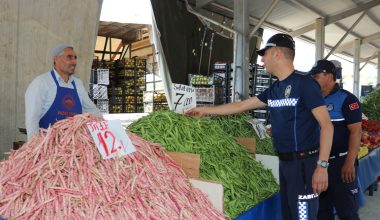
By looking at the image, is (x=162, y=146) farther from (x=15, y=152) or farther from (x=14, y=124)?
(x=14, y=124)

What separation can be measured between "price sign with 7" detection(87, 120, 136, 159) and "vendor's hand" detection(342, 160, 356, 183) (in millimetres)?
2039

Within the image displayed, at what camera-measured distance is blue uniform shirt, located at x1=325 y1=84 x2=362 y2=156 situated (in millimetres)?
3121

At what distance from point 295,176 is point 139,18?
603 centimetres

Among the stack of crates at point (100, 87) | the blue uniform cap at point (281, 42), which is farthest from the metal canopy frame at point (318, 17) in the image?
the blue uniform cap at point (281, 42)

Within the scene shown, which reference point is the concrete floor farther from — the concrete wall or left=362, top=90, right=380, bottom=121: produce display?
the concrete wall

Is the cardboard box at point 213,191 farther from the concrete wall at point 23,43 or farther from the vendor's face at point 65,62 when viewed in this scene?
the concrete wall at point 23,43

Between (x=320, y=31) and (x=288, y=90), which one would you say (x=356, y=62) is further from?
(x=288, y=90)

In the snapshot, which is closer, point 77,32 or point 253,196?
point 253,196

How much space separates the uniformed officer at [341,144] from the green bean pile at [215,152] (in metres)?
0.67

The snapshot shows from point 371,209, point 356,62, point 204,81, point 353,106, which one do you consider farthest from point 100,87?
point 356,62

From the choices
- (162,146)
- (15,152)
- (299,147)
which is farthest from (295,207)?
(15,152)

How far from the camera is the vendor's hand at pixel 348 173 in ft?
9.98

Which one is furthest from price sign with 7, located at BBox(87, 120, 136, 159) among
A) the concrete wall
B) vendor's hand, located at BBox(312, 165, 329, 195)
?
A: the concrete wall

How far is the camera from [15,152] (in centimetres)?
181
